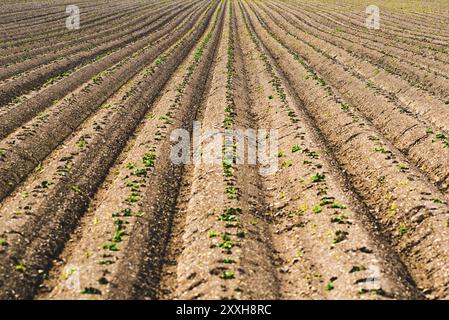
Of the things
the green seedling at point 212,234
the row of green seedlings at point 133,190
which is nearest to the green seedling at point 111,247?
the row of green seedlings at point 133,190

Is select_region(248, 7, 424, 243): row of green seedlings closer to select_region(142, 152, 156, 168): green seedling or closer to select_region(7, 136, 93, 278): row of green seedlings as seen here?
select_region(142, 152, 156, 168): green seedling

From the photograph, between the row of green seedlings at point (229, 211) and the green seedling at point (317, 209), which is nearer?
the row of green seedlings at point (229, 211)

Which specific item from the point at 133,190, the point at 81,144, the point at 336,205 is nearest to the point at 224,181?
the point at 133,190

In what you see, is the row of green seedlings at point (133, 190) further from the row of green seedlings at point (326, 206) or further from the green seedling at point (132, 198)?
the row of green seedlings at point (326, 206)

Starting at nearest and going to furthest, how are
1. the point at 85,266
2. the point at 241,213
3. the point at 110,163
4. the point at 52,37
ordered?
the point at 85,266 < the point at 241,213 < the point at 110,163 < the point at 52,37

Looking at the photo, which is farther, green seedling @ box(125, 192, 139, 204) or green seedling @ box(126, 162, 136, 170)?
green seedling @ box(126, 162, 136, 170)

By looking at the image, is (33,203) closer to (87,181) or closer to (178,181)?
(87,181)

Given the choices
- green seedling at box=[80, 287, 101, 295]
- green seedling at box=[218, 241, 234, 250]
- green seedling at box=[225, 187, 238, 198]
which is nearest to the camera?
green seedling at box=[80, 287, 101, 295]

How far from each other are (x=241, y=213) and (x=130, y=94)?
731 inches

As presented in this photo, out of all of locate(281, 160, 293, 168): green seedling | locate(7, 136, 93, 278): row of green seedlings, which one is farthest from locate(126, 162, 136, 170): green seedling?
locate(281, 160, 293, 168): green seedling

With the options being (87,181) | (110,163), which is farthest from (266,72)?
(87,181)

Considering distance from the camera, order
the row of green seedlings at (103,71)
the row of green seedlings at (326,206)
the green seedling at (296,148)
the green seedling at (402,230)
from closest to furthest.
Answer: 1. the row of green seedlings at (326,206)
2. the green seedling at (402,230)
3. the green seedling at (296,148)
4. the row of green seedlings at (103,71)

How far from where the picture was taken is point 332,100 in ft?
97.8
